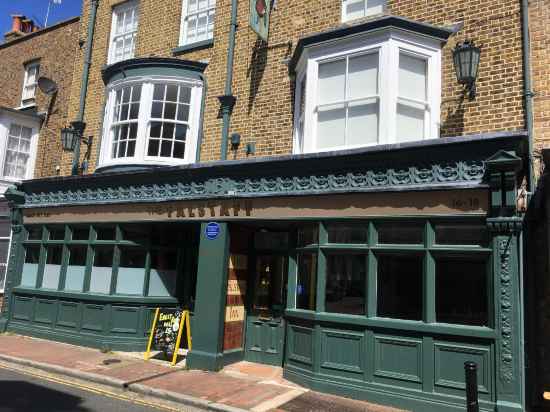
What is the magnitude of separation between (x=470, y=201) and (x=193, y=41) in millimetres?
8152

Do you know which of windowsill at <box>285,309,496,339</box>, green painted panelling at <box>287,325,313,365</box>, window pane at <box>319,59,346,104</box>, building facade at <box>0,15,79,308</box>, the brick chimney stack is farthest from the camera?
the brick chimney stack

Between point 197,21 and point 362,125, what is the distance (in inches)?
234

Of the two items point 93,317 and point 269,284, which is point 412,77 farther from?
point 93,317

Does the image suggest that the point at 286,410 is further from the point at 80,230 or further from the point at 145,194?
the point at 80,230

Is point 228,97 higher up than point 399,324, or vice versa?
point 228,97

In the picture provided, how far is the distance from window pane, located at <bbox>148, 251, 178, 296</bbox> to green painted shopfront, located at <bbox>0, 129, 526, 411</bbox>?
3 centimetres

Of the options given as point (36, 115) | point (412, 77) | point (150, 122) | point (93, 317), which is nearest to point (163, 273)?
point (93, 317)

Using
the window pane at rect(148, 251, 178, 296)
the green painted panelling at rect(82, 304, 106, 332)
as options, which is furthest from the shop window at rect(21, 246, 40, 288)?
the window pane at rect(148, 251, 178, 296)

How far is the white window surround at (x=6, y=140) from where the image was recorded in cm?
1431

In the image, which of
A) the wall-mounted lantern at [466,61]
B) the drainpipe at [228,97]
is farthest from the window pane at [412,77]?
the drainpipe at [228,97]

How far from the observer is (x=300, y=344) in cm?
822

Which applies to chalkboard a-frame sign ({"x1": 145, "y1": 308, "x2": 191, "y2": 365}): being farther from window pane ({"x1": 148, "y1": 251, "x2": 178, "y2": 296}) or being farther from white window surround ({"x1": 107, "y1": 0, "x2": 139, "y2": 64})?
white window surround ({"x1": 107, "y1": 0, "x2": 139, "y2": 64})

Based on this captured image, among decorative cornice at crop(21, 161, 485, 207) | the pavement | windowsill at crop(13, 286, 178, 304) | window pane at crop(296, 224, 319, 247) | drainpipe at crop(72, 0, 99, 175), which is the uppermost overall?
drainpipe at crop(72, 0, 99, 175)

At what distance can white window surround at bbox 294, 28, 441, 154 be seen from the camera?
26.5 feet
